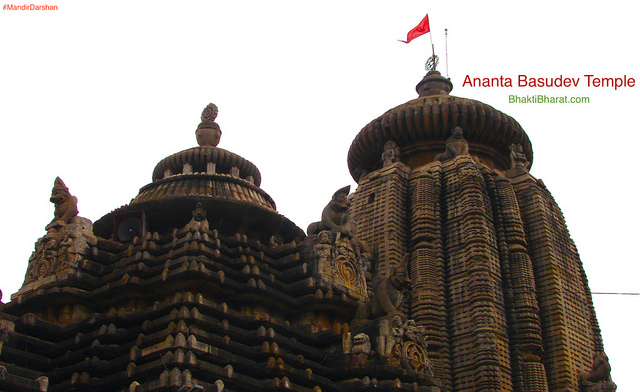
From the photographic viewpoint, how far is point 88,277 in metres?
24.4

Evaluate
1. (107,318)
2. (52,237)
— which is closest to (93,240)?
(52,237)

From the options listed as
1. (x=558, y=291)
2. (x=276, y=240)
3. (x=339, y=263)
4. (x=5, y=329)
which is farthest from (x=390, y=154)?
(x=5, y=329)

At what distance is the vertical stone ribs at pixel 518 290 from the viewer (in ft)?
135

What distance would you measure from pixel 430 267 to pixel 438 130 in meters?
9.66

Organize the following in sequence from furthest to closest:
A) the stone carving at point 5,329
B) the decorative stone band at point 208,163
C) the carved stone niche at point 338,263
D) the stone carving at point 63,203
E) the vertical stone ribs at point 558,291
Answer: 1. the vertical stone ribs at point 558,291
2. the decorative stone band at point 208,163
3. the stone carving at point 63,203
4. the carved stone niche at point 338,263
5. the stone carving at point 5,329

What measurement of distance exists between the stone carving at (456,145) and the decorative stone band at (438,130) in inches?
50.3

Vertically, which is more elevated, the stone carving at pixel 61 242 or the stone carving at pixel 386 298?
the stone carving at pixel 61 242

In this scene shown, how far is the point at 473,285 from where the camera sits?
42156 millimetres

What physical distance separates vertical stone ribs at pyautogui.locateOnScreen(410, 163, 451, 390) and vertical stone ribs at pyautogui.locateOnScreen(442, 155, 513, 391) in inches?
17.7

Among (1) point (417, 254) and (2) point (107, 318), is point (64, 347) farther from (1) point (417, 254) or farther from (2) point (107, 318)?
(1) point (417, 254)

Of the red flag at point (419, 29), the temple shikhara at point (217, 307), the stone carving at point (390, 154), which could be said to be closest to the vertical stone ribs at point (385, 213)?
the stone carving at point (390, 154)

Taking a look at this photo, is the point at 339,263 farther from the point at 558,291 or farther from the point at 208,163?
the point at 558,291

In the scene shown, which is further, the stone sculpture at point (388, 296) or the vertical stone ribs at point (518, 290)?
the vertical stone ribs at point (518, 290)

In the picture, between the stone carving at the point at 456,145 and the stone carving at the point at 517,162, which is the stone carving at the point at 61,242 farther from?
the stone carving at the point at 517,162
